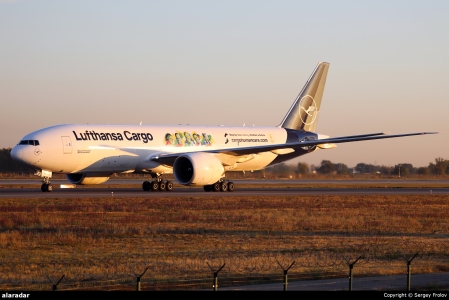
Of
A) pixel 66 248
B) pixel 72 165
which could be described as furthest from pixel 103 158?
pixel 66 248

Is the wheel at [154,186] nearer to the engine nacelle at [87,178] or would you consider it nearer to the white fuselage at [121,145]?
the white fuselage at [121,145]

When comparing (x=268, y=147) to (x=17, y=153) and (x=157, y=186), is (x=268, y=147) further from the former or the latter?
(x=17, y=153)

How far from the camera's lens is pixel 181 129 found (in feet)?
175

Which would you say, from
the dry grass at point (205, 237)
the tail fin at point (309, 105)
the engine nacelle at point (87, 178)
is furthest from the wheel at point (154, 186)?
the tail fin at point (309, 105)

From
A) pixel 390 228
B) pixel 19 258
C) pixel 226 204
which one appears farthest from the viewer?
pixel 226 204

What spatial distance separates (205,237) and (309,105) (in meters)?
37.1

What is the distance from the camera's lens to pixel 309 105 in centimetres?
6222

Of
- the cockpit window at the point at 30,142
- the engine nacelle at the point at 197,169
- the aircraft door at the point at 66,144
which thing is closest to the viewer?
the cockpit window at the point at 30,142

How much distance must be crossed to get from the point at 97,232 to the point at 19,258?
21.2 ft

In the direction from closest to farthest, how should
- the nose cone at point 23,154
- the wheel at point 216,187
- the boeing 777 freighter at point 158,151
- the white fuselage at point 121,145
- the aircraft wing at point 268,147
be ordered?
the nose cone at point 23,154
the white fuselage at point 121,145
the boeing 777 freighter at point 158,151
the aircraft wing at point 268,147
the wheel at point 216,187

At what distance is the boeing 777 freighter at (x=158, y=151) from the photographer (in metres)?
46.4

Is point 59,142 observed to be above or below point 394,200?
above

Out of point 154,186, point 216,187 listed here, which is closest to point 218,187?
point 216,187

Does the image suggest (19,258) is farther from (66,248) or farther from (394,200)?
(394,200)
